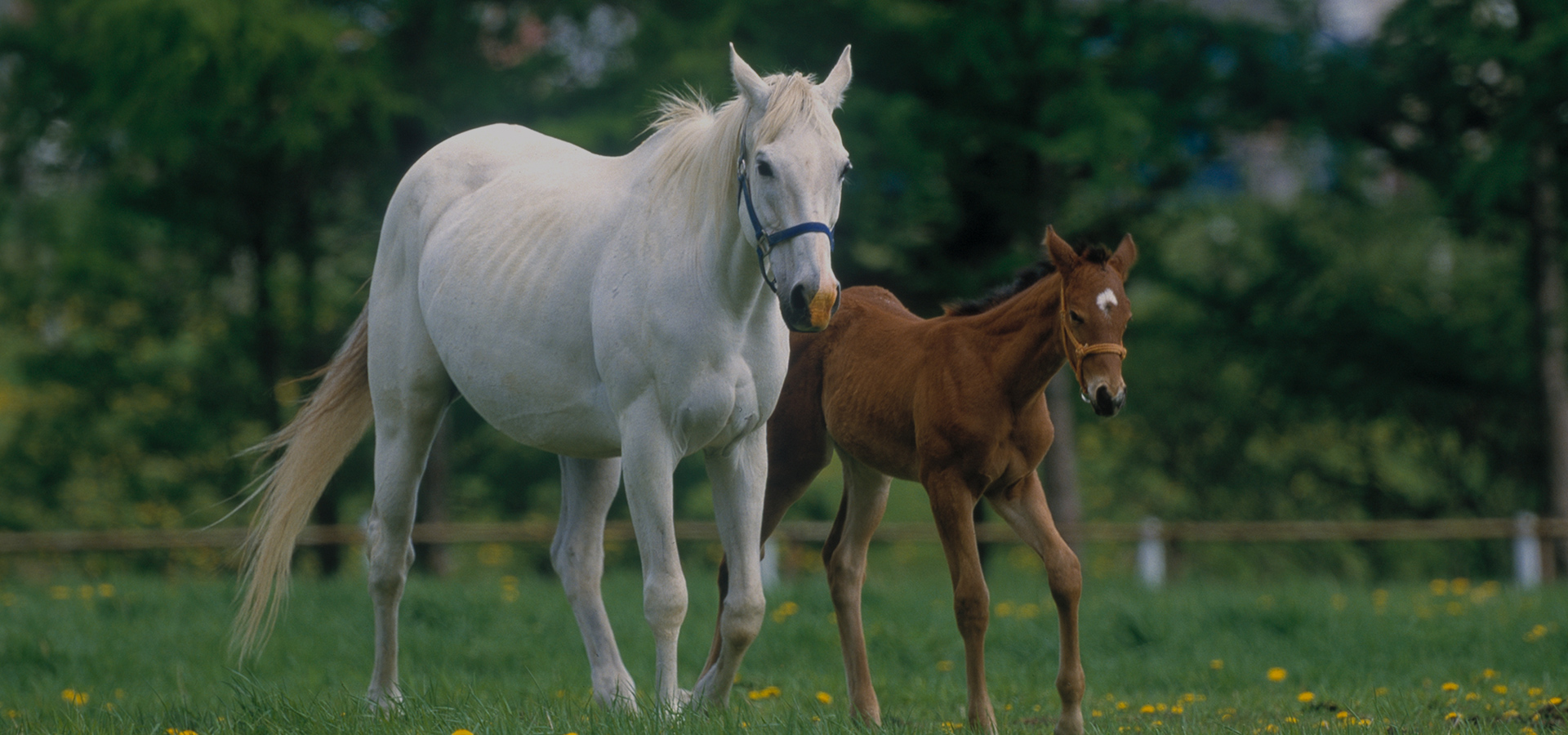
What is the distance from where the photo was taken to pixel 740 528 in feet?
14.4

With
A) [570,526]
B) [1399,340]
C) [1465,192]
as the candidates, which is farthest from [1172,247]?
[570,526]

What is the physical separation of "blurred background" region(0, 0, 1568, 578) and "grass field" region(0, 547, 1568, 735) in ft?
12.4

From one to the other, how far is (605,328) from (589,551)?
1.19 meters

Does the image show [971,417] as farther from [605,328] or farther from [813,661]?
[813,661]

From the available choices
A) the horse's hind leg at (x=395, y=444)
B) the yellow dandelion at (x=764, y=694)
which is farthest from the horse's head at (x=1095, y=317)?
the horse's hind leg at (x=395, y=444)

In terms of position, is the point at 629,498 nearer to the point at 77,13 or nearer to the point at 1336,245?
the point at 77,13

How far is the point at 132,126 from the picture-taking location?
1182 centimetres

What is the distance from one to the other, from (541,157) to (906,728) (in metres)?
2.58

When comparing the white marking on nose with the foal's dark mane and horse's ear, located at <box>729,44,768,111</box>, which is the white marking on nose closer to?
the foal's dark mane

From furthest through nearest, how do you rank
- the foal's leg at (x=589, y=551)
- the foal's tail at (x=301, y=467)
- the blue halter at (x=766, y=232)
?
the foal's tail at (x=301, y=467) < the foal's leg at (x=589, y=551) < the blue halter at (x=766, y=232)

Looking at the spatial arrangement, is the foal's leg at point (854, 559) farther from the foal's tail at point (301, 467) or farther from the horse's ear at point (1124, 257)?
the foal's tail at point (301, 467)

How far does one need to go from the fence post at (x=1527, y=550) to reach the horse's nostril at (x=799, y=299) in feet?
32.0

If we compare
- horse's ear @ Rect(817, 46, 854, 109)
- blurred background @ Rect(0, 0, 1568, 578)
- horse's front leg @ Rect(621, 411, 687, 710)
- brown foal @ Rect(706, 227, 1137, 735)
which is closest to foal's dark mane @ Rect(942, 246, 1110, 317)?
brown foal @ Rect(706, 227, 1137, 735)

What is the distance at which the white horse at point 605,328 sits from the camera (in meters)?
3.93
